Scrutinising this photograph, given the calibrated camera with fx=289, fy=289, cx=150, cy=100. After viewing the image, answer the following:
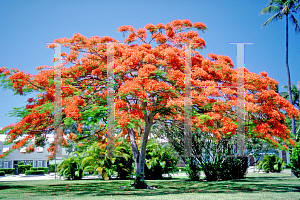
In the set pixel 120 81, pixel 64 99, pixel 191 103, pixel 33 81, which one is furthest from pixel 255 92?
pixel 33 81

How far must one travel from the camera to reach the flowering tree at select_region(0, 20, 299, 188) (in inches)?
379

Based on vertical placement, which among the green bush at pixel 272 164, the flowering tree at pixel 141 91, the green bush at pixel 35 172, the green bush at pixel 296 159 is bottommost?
the green bush at pixel 35 172

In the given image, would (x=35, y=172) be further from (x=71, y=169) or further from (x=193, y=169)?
(x=193, y=169)

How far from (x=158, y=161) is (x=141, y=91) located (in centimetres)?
1112

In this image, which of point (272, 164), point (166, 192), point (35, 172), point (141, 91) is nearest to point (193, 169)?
point (166, 192)

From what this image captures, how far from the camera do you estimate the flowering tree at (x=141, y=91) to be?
9.63 m

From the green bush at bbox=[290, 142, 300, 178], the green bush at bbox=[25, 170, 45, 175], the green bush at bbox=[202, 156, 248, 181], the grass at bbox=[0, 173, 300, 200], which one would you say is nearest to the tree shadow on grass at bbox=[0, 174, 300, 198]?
the grass at bbox=[0, 173, 300, 200]

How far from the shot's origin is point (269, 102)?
10133 mm

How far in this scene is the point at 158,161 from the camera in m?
19.6

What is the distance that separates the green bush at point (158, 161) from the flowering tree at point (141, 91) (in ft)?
Answer: 24.0

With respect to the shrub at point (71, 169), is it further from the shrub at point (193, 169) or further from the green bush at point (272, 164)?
the green bush at point (272, 164)

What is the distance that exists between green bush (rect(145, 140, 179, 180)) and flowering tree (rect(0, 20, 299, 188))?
7.31 metres

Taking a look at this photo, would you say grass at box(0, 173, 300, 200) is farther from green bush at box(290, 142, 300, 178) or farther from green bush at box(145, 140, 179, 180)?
green bush at box(145, 140, 179, 180)

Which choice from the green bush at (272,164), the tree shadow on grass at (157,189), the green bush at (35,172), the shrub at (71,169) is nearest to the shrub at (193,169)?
the tree shadow on grass at (157,189)
